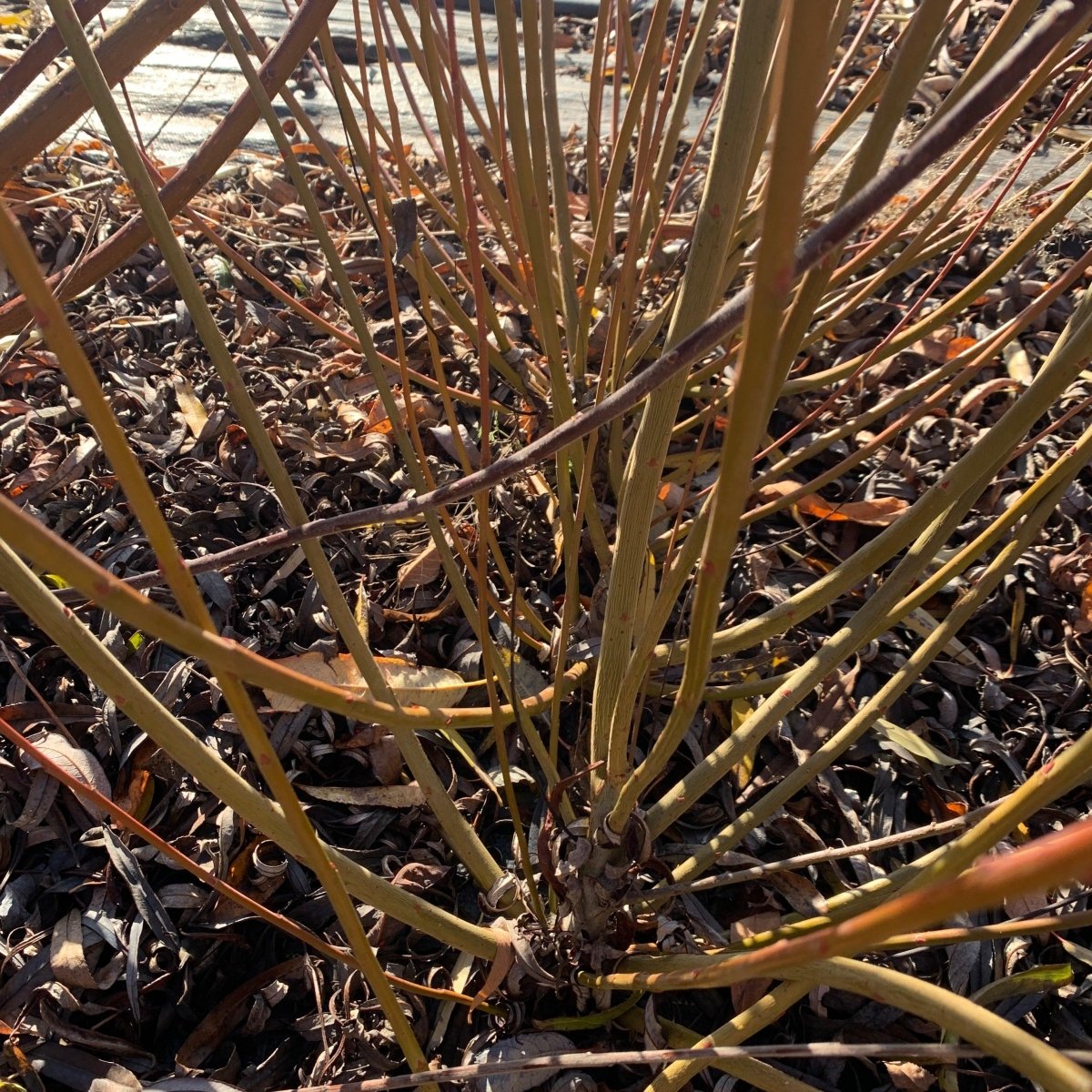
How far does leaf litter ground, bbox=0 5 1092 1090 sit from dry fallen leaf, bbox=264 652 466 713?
0.02 m

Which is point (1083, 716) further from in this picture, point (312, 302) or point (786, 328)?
point (312, 302)

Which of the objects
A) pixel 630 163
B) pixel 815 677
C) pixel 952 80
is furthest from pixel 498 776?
pixel 952 80

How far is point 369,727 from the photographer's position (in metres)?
0.79

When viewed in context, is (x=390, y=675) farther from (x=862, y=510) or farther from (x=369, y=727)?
(x=862, y=510)

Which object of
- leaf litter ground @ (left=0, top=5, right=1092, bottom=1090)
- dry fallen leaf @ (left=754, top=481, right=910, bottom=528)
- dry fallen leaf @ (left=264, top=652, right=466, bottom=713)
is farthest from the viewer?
dry fallen leaf @ (left=754, top=481, right=910, bottom=528)

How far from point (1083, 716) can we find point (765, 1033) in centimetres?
45

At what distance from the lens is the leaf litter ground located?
65cm

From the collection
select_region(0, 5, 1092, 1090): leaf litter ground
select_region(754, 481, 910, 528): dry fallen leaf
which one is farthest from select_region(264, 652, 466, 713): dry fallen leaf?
select_region(754, 481, 910, 528): dry fallen leaf

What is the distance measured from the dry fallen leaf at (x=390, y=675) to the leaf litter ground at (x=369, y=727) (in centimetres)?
2

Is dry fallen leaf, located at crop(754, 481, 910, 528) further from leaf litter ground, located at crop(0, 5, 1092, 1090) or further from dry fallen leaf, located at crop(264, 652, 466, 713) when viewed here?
dry fallen leaf, located at crop(264, 652, 466, 713)

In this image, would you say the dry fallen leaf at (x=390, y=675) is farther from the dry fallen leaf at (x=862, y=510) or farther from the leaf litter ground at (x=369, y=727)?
the dry fallen leaf at (x=862, y=510)

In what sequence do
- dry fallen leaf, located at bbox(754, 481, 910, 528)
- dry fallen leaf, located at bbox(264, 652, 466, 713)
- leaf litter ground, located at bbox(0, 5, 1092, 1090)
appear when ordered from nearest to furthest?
1. leaf litter ground, located at bbox(0, 5, 1092, 1090)
2. dry fallen leaf, located at bbox(264, 652, 466, 713)
3. dry fallen leaf, located at bbox(754, 481, 910, 528)

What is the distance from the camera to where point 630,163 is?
1651 mm

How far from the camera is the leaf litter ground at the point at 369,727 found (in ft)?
2.12
